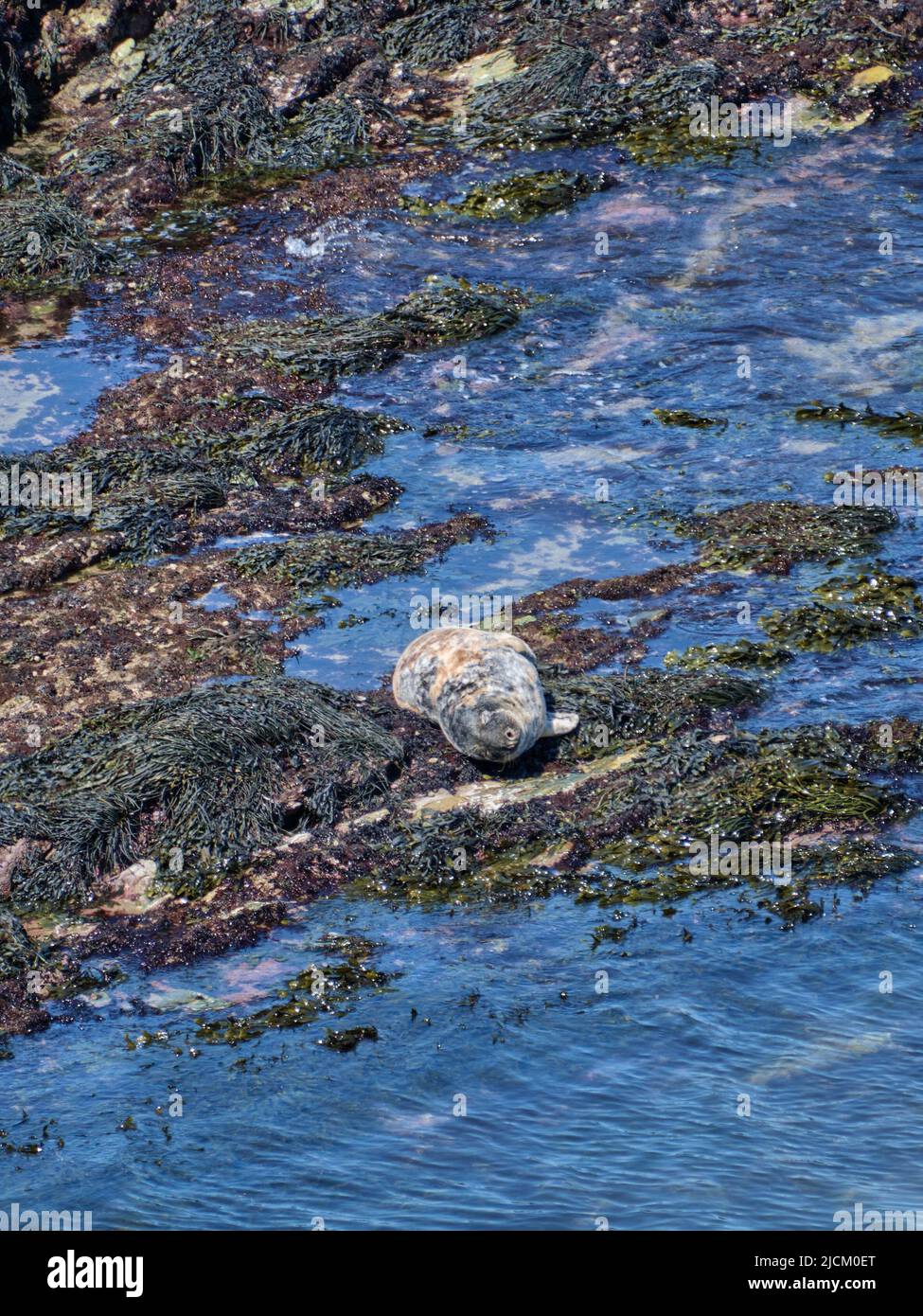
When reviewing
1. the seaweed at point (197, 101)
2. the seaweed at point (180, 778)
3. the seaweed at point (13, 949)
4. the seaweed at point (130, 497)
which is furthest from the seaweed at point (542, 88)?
the seaweed at point (13, 949)

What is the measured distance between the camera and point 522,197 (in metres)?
15.8

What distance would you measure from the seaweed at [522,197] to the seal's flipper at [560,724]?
8.33 meters

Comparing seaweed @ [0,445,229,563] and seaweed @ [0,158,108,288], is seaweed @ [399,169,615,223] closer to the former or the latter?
seaweed @ [0,158,108,288]

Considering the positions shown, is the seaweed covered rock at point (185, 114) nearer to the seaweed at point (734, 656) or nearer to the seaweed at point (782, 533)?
the seaweed at point (782, 533)

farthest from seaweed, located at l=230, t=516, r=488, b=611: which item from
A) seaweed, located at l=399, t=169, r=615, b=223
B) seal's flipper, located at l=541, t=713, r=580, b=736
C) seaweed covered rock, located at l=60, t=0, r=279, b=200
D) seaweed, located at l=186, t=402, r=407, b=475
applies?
seaweed covered rock, located at l=60, t=0, r=279, b=200

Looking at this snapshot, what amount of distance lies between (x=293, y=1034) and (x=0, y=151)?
13.2 m

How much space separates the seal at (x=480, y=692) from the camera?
816 cm

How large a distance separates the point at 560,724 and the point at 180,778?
2.03m

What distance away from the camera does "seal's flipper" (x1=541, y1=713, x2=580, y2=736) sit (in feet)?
27.9

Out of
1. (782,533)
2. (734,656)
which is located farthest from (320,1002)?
(782,533)

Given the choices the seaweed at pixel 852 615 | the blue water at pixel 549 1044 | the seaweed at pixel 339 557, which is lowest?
the blue water at pixel 549 1044
